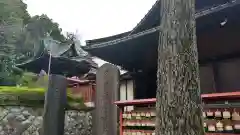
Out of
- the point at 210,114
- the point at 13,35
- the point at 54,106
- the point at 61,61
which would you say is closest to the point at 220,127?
the point at 210,114

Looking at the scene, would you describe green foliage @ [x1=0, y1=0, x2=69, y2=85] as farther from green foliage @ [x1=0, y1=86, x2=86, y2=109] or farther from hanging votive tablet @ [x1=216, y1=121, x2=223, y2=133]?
hanging votive tablet @ [x1=216, y1=121, x2=223, y2=133]

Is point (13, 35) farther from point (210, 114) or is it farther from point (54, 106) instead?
point (210, 114)

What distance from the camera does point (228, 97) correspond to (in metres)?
4.00

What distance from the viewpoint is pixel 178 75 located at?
2.96 metres

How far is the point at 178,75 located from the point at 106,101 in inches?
178

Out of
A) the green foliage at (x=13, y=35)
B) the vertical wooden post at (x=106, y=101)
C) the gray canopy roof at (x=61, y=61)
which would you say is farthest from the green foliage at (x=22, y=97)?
the green foliage at (x=13, y=35)

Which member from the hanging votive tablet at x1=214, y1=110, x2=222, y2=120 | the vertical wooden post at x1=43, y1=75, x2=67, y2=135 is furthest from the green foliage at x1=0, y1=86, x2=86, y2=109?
the hanging votive tablet at x1=214, y1=110, x2=222, y2=120

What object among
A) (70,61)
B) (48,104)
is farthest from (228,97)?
(70,61)

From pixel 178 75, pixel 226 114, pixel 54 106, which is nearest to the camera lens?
pixel 178 75

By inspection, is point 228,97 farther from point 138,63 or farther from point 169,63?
point 138,63

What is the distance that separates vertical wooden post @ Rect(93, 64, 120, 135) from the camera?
7070 mm

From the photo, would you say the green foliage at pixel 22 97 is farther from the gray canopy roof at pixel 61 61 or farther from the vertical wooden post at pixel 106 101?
the gray canopy roof at pixel 61 61

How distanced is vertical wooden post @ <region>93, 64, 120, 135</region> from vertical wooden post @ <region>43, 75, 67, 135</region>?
97 centimetres

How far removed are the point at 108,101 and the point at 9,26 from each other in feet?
48.0
